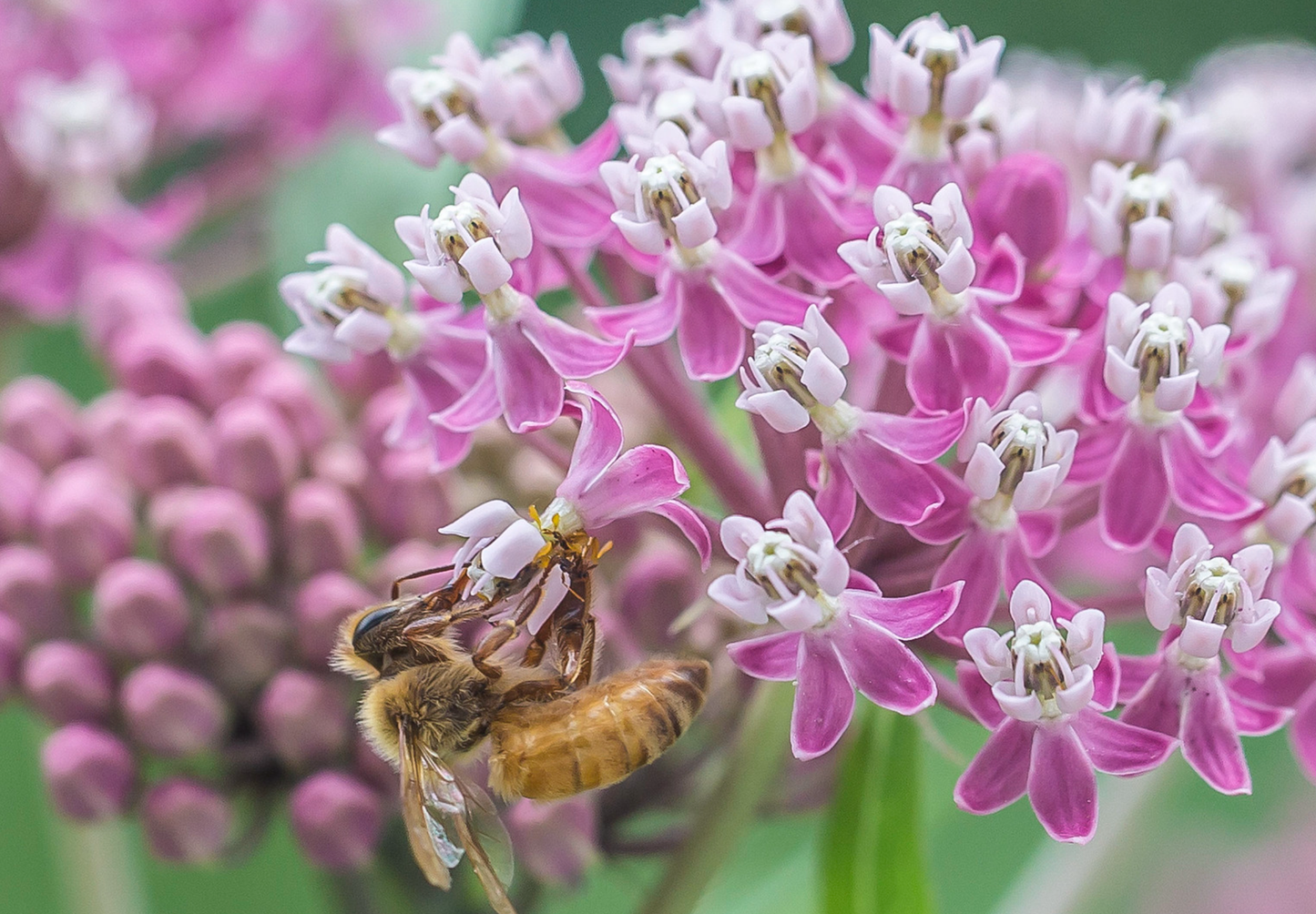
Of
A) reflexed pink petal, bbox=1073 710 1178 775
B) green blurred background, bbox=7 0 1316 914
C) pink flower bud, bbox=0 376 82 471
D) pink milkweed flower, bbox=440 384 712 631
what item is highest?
pink milkweed flower, bbox=440 384 712 631

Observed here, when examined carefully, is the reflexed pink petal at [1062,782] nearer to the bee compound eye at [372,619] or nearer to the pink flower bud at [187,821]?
the bee compound eye at [372,619]

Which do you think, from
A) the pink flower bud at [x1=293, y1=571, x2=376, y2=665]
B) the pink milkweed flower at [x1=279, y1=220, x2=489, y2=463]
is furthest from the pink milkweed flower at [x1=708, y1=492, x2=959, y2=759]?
the pink flower bud at [x1=293, y1=571, x2=376, y2=665]

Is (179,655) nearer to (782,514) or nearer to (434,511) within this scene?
(434,511)

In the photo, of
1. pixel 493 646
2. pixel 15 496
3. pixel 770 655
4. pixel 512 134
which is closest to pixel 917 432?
pixel 770 655

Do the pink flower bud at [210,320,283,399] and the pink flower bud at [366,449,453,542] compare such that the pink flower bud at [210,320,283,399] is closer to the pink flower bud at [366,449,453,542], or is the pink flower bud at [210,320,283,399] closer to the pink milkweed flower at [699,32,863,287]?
the pink flower bud at [366,449,453,542]

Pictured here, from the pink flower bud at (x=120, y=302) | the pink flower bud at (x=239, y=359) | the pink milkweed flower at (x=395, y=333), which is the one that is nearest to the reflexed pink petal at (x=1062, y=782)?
the pink milkweed flower at (x=395, y=333)

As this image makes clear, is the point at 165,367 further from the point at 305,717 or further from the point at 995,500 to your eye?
the point at 995,500
